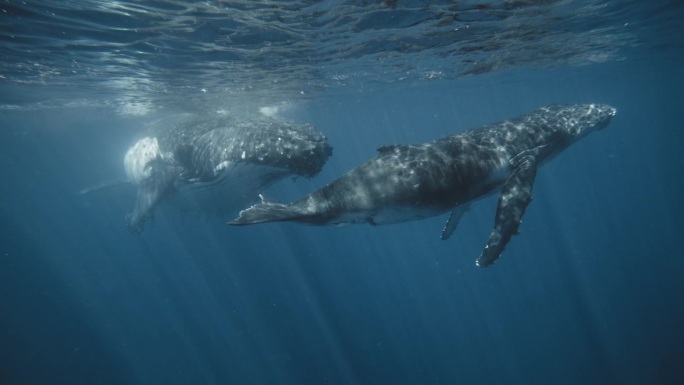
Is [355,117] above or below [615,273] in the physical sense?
above

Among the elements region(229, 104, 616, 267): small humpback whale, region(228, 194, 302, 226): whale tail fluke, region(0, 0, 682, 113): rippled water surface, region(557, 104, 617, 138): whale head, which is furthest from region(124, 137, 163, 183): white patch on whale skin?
region(557, 104, 617, 138): whale head

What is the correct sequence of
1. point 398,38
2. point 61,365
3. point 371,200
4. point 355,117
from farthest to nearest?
1. point 355,117
2. point 61,365
3. point 398,38
4. point 371,200

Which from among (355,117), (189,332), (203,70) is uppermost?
(203,70)

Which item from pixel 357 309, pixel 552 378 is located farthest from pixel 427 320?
pixel 552 378

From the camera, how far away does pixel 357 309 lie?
39812 millimetres

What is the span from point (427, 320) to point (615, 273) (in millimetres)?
20348

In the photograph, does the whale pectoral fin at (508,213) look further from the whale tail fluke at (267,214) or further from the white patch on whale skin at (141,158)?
the white patch on whale skin at (141,158)

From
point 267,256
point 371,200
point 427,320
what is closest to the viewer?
point 371,200

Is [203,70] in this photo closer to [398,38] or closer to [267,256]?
[398,38]

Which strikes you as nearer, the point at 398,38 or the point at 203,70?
the point at 398,38

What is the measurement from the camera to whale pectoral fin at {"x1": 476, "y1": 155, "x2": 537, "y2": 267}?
18.8 ft

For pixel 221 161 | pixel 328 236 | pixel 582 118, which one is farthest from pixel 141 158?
pixel 328 236

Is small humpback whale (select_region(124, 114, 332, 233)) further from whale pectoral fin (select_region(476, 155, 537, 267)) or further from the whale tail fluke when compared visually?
whale pectoral fin (select_region(476, 155, 537, 267))

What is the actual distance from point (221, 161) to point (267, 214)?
5.65 metres
